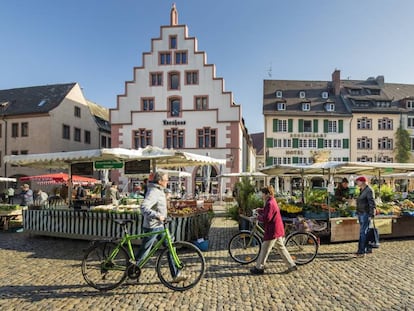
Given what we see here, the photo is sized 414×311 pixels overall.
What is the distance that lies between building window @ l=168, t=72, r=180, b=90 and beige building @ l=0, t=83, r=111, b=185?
36.3 feet

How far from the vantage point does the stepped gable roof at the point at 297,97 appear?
3947 cm

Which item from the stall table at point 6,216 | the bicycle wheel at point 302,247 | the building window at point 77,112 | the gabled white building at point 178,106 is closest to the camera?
the bicycle wheel at point 302,247

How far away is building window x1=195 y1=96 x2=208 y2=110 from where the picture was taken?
1220 inches

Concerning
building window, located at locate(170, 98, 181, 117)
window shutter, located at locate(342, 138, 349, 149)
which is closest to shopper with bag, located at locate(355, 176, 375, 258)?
building window, located at locate(170, 98, 181, 117)

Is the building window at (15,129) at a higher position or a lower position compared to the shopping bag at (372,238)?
higher

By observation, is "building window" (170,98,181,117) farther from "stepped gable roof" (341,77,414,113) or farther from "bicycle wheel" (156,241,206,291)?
"bicycle wheel" (156,241,206,291)

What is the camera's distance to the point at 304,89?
42438mm

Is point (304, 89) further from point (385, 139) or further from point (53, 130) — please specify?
point (53, 130)

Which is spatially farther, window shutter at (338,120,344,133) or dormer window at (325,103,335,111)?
dormer window at (325,103,335,111)

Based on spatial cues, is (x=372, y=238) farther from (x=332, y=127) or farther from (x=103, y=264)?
(x=332, y=127)

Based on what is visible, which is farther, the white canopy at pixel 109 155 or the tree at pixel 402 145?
the tree at pixel 402 145

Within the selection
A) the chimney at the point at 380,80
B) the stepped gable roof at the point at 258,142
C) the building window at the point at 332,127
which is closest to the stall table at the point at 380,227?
the building window at the point at 332,127

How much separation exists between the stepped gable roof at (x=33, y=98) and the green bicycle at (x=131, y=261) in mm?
30700

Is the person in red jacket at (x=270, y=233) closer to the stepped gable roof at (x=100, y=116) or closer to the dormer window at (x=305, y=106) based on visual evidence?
the dormer window at (x=305, y=106)
